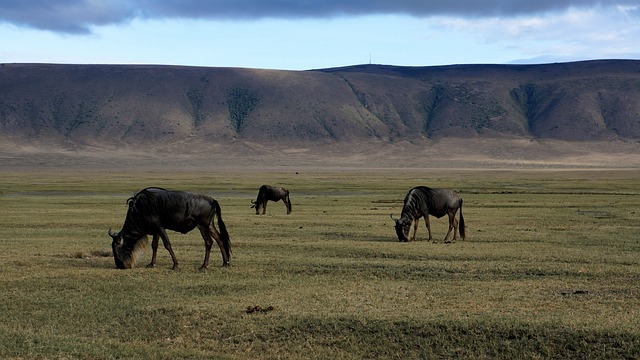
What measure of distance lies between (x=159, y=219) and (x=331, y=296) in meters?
5.13

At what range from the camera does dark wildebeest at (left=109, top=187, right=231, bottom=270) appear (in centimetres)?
1909

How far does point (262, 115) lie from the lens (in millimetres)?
195500

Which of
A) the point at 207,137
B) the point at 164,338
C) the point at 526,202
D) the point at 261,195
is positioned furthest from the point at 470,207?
the point at 207,137

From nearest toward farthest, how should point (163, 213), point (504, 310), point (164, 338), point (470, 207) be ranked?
point (164, 338) → point (504, 310) → point (163, 213) → point (470, 207)

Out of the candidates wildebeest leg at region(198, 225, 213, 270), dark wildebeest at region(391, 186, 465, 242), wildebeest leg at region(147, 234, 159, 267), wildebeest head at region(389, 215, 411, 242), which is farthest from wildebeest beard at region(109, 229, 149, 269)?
dark wildebeest at region(391, 186, 465, 242)

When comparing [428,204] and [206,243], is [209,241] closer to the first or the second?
[206,243]

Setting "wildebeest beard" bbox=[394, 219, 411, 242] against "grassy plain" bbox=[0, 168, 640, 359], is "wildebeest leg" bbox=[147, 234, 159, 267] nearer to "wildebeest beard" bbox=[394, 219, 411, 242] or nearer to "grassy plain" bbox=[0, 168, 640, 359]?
"grassy plain" bbox=[0, 168, 640, 359]

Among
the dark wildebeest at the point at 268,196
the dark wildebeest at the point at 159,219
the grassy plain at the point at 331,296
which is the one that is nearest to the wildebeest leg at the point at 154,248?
the dark wildebeest at the point at 159,219

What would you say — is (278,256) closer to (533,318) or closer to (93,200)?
(533,318)

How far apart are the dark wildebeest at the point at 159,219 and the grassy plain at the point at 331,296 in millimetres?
487

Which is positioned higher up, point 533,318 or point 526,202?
point 533,318

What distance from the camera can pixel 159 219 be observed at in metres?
19.2

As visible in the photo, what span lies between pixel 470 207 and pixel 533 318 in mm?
29855

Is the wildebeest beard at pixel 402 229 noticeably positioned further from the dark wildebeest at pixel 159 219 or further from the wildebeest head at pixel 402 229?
the dark wildebeest at pixel 159 219
